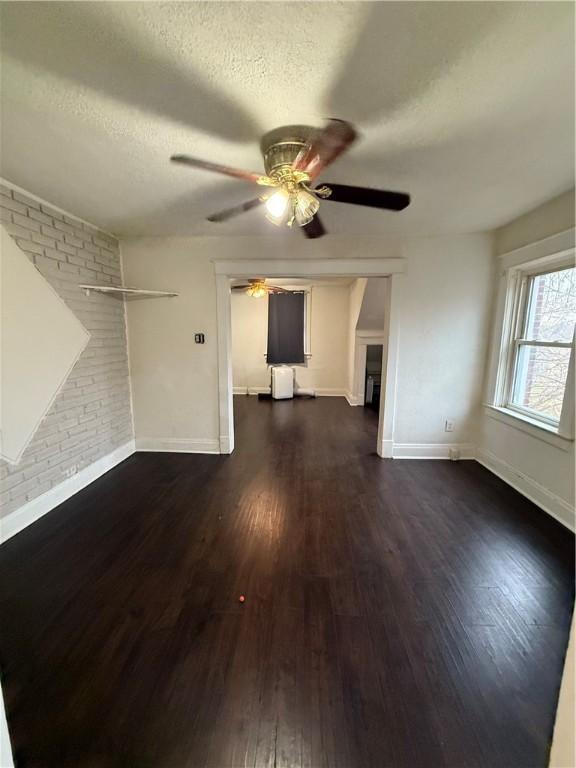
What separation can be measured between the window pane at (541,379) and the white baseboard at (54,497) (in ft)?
13.0

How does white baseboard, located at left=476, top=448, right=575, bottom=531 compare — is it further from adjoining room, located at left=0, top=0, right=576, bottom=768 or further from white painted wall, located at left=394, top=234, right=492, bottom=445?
white painted wall, located at left=394, top=234, right=492, bottom=445

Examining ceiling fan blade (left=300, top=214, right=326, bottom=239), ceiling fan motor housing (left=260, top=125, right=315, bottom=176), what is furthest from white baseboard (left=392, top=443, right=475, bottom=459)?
ceiling fan motor housing (left=260, top=125, right=315, bottom=176)

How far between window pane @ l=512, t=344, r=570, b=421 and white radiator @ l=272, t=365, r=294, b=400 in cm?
383

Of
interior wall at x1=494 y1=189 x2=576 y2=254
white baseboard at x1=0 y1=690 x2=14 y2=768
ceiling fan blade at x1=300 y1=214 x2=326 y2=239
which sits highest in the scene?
interior wall at x1=494 y1=189 x2=576 y2=254

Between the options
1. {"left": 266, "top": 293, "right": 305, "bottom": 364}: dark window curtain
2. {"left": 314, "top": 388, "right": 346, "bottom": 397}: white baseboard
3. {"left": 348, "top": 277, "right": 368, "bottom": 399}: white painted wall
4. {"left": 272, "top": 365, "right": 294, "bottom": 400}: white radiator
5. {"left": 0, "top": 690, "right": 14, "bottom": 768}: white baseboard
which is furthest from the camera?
{"left": 314, "top": 388, "right": 346, "bottom": 397}: white baseboard

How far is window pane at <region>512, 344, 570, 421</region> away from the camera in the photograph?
2395 millimetres

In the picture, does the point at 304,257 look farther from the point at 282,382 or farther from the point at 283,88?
the point at 282,382

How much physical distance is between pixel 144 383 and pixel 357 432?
2.78m

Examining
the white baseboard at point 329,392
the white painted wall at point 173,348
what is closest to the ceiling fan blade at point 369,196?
the white painted wall at point 173,348

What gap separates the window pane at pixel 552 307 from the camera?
2352 mm

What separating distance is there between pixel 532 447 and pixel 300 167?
2.70m

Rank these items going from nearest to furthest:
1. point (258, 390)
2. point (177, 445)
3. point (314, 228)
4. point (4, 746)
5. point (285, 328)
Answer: point (4, 746)
point (314, 228)
point (177, 445)
point (285, 328)
point (258, 390)

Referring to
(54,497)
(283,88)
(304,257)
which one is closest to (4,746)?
(54,497)

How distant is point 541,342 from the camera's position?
258 centimetres
